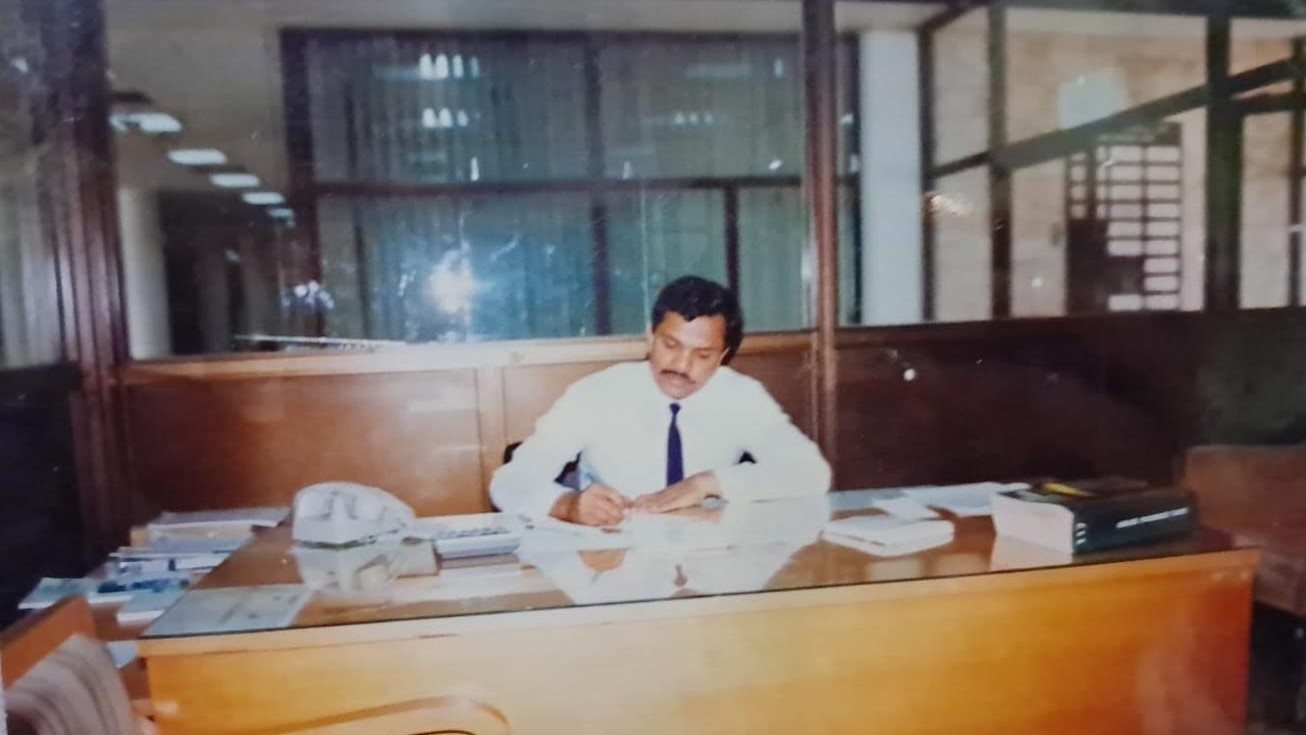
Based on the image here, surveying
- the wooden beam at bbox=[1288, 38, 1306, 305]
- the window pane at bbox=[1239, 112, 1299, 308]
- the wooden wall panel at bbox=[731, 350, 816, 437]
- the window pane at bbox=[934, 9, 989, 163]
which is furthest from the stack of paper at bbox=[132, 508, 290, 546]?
the wooden beam at bbox=[1288, 38, 1306, 305]

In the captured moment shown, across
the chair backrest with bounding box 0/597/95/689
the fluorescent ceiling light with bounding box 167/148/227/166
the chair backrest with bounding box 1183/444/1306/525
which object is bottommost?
the chair backrest with bounding box 1183/444/1306/525

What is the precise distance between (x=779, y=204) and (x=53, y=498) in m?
2.80

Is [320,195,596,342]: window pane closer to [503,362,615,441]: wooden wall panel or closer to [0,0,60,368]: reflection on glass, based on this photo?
[503,362,615,441]: wooden wall panel

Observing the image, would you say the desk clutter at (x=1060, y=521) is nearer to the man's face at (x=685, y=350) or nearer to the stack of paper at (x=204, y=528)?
the man's face at (x=685, y=350)

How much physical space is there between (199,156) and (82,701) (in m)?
2.98

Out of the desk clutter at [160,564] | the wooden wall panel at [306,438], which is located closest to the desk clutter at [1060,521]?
the desk clutter at [160,564]

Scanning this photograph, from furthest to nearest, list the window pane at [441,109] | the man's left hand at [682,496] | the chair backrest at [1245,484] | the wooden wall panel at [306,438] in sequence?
the window pane at [441,109] < the wooden wall panel at [306,438] < the chair backrest at [1245,484] < the man's left hand at [682,496]

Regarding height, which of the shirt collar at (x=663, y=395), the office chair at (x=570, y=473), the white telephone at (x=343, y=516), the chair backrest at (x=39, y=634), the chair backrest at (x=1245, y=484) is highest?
the shirt collar at (x=663, y=395)

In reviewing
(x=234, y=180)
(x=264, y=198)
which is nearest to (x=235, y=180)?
(x=234, y=180)

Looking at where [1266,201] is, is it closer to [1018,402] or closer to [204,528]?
[1018,402]

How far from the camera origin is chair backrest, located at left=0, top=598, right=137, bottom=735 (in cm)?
88

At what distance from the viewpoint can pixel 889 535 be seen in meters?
1.53

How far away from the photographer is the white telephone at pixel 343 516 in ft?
5.37

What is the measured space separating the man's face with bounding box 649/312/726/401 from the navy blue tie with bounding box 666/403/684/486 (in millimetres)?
106
